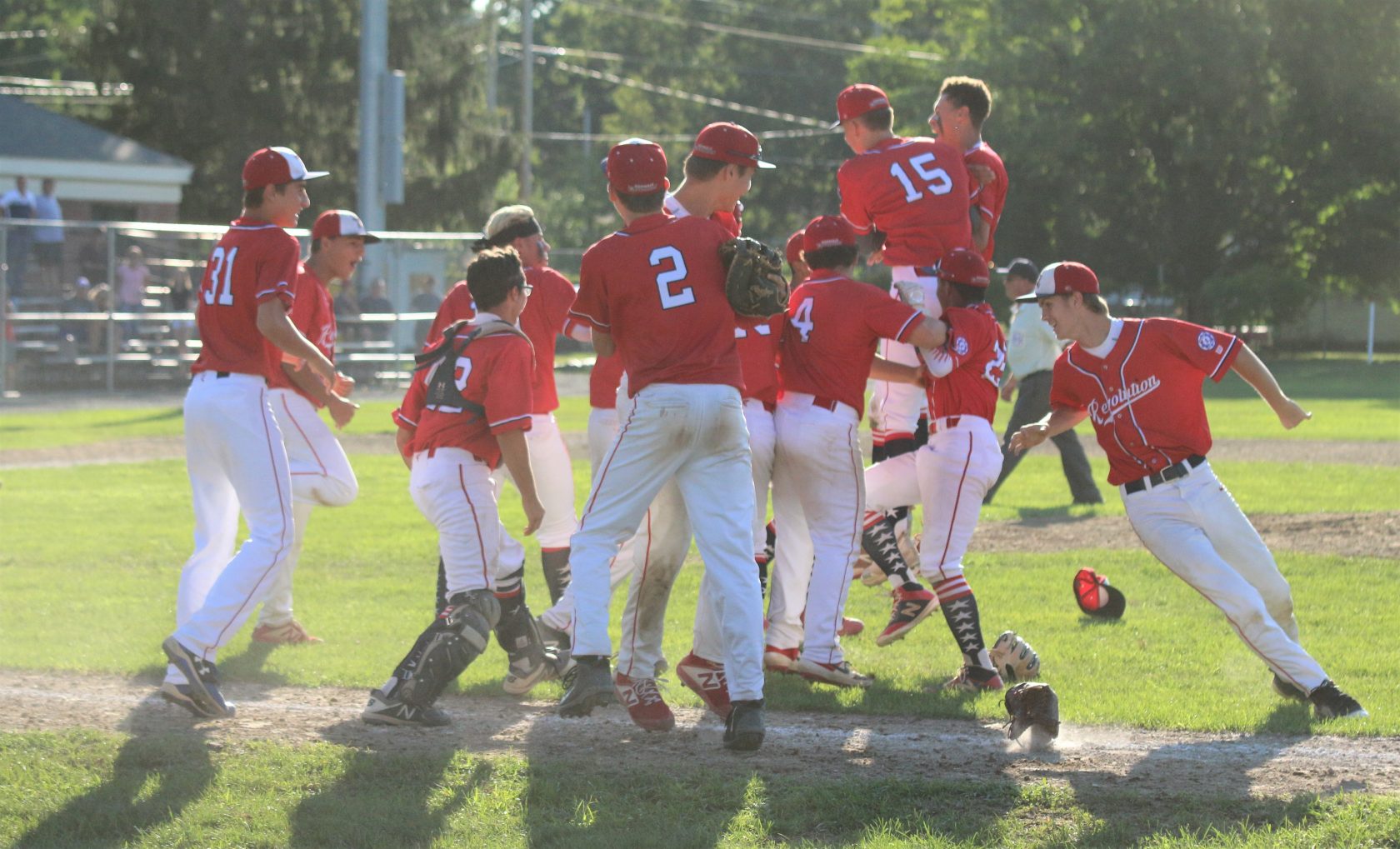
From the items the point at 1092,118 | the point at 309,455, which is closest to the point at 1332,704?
the point at 309,455

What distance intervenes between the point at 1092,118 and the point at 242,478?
3681 centimetres

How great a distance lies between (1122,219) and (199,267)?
25.1 m

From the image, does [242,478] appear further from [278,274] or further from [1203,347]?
[1203,347]

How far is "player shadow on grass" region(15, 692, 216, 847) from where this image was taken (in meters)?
4.84

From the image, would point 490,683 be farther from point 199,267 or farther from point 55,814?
point 199,267

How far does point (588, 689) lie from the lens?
5805 millimetres

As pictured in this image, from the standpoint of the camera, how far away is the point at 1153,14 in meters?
39.2

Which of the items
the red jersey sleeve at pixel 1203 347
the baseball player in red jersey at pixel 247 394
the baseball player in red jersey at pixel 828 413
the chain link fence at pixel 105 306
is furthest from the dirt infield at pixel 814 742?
the chain link fence at pixel 105 306

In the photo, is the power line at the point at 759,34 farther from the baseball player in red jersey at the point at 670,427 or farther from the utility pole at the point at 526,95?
the baseball player in red jersey at the point at 670,427

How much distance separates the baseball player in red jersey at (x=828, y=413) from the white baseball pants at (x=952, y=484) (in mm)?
463

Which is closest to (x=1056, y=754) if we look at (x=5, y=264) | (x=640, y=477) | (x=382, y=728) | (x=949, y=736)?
(x=949, y=736)

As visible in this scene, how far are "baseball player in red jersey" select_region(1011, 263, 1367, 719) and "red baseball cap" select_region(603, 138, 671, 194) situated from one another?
1.76 metres

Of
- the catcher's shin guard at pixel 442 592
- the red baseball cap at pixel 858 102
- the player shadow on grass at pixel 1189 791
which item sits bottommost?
the player shadow on grass at pixel 1189 791

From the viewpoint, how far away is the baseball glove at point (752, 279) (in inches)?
229
